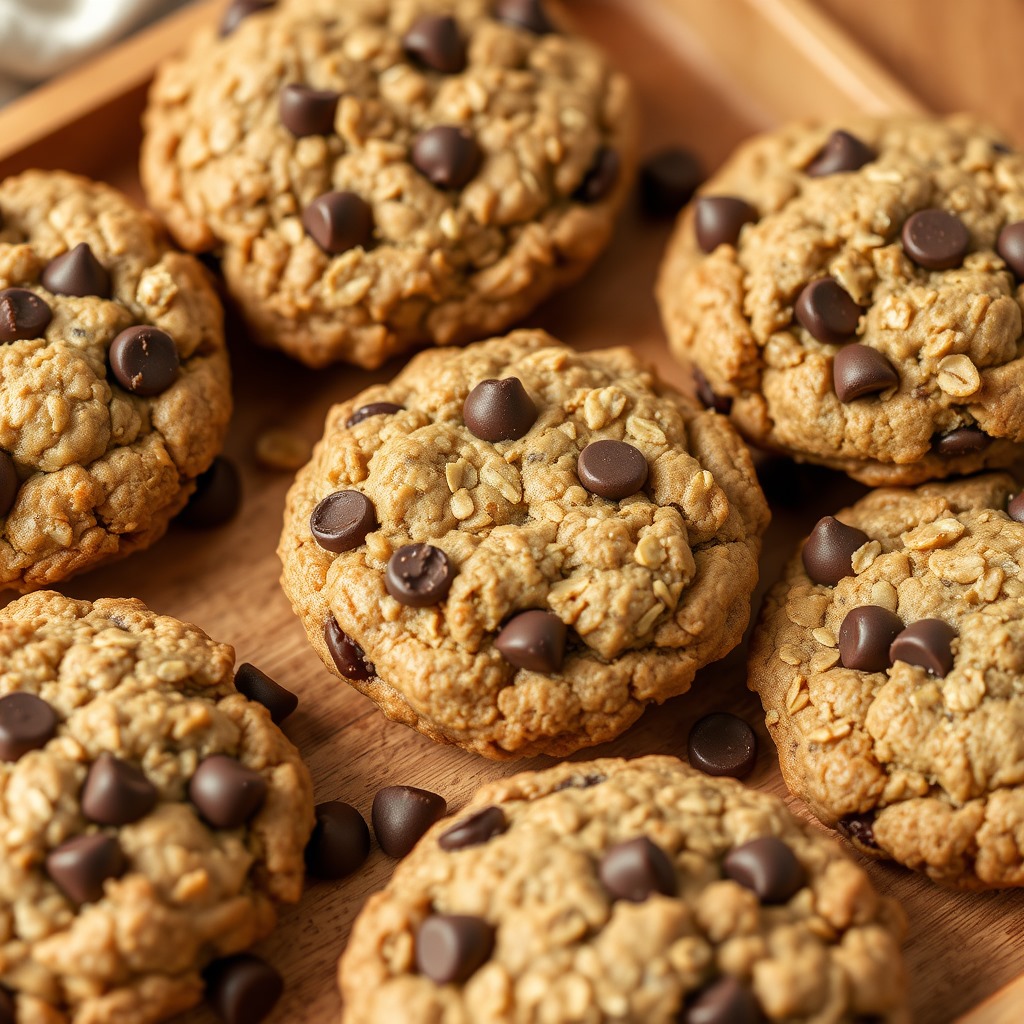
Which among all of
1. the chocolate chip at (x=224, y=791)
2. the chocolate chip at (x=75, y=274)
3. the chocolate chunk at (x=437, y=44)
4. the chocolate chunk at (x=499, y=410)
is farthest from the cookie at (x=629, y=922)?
the chocolate chunk at (x=437, y=44)

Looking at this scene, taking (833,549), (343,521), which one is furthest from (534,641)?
(833,549)

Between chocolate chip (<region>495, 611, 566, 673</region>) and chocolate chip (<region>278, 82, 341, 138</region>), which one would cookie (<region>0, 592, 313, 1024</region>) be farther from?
chocolate chip (<region>278, 82, 341, 138</region>)

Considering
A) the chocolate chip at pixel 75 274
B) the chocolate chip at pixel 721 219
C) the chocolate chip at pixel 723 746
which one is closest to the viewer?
the chocolate chip at pixel 723 746

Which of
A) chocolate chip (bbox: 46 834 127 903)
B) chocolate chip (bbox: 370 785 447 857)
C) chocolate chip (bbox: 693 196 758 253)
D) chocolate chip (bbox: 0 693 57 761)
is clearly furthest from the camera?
chocolate chip (bbox: 693 196 758 253)

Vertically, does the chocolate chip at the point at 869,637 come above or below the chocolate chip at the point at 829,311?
below

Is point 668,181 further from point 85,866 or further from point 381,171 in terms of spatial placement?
point 85,866

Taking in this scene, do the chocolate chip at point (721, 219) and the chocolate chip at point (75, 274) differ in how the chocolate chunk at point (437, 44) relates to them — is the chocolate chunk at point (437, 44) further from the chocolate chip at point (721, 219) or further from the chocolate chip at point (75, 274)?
the chocolate chip at point (75, 274)

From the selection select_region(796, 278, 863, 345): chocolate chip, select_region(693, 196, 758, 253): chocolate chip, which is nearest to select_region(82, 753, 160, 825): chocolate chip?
select_region(796, 278, 863, 345): chocolate chip
